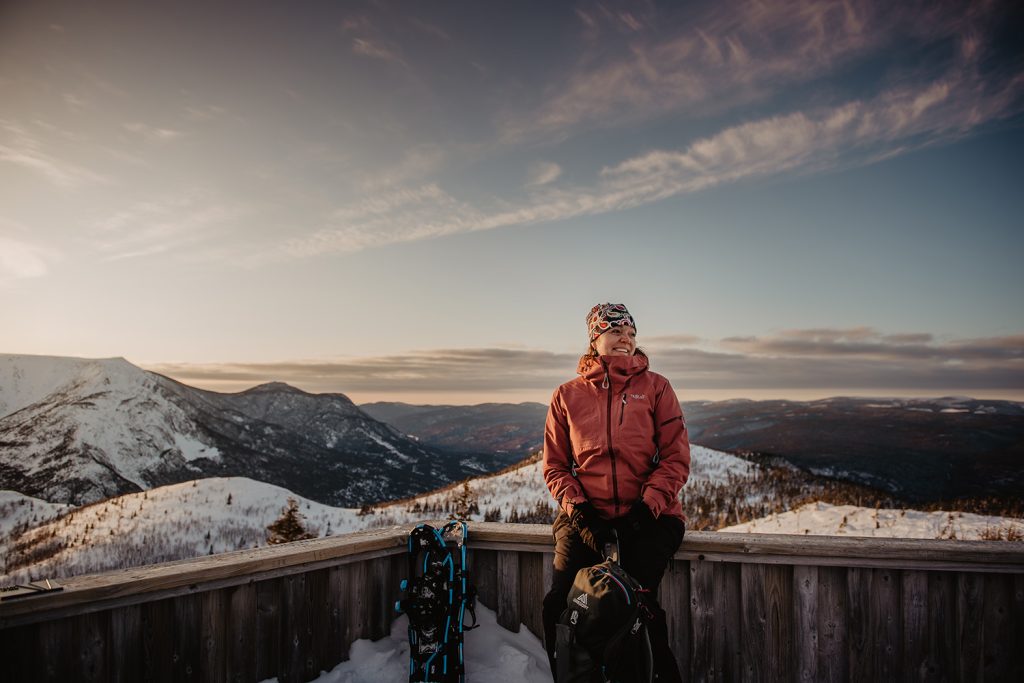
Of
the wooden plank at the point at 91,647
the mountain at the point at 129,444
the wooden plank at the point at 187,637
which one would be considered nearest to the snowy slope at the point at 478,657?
the wooden plank at the point at 187,637

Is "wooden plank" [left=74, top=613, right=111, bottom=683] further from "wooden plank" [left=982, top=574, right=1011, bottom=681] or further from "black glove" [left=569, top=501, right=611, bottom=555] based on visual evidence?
"wooden plank" [left=982, top=574, right=1011, bottom=681]

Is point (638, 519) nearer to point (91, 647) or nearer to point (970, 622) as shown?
point (970, 622)

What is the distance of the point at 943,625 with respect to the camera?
3057mm

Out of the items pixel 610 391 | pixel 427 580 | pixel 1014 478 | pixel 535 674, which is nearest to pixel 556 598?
pixel 535 674

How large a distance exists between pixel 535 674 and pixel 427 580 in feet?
2.93

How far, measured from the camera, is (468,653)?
3584mm

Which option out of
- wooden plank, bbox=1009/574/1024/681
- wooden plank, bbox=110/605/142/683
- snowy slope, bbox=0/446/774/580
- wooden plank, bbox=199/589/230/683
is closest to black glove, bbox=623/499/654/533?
wooden plank, bbox=1009/574/1024/681

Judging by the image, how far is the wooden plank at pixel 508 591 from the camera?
371 centimetres

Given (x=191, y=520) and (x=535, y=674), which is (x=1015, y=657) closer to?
(x=535, y=674)

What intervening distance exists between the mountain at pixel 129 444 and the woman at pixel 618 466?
378 feet

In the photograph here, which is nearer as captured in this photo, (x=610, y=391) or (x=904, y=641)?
(x=904, y=641)

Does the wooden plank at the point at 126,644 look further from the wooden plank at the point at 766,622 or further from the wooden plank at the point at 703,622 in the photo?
the wooden plank at the point at 766,622

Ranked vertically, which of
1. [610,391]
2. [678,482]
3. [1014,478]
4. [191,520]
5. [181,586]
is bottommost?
[1014,478]

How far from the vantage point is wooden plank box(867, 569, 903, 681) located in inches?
121
